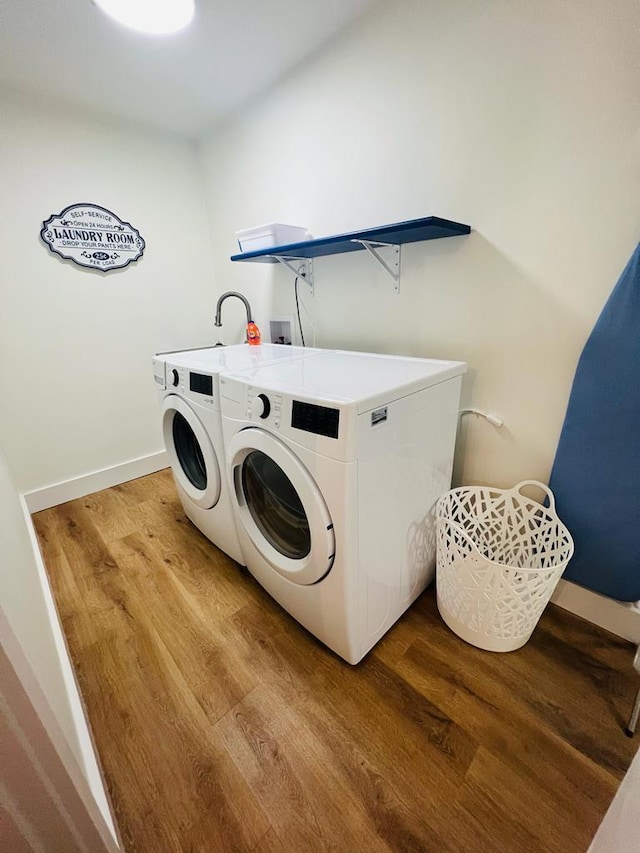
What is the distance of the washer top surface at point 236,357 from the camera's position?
4.44 ft

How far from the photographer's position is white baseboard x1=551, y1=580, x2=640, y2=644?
1184mm

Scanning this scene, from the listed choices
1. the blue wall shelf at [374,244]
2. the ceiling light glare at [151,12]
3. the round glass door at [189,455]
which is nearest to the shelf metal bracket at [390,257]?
the blue wall shelf at [374,244]

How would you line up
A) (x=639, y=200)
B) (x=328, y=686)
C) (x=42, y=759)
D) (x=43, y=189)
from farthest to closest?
1. (x=43, y=189)
2. (x=328, y=686)
3. (x=639, y=200)
4. (x=42, y=759)

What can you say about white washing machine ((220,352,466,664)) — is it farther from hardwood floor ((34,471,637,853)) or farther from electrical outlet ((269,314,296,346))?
electrical outlet ((269,314,296,346))

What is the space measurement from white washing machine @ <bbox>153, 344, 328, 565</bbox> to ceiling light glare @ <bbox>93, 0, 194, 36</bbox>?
1.10m

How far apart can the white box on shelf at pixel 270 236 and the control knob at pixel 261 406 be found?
3.23ft

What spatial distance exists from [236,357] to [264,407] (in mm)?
627

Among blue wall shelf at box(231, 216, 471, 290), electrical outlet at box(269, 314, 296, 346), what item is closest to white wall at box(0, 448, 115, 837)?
blue wall shelf at box(231, 216, 471, 290)

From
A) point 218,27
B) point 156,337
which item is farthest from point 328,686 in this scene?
point 218,27

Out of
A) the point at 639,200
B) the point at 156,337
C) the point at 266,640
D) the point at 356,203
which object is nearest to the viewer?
the point at 639,200

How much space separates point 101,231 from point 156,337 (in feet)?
2.18

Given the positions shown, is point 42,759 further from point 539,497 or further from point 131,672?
point 539,497

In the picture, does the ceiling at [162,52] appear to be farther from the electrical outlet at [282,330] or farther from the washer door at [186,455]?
the washer door at [186,455]

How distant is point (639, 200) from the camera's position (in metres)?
0.94
